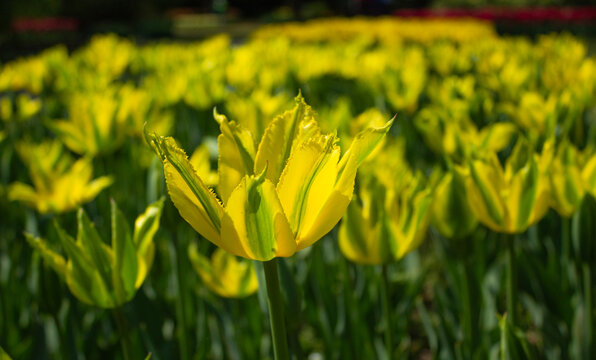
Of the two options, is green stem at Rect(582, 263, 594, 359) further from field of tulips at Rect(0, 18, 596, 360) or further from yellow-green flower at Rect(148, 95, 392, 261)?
yellow-green flower at Rect(148, 95, 392, 261)

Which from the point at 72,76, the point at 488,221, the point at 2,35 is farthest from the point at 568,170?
the point at 2,35

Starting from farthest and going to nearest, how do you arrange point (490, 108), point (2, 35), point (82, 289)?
point (2, 35) → point (490, 108) → point (82, 289)

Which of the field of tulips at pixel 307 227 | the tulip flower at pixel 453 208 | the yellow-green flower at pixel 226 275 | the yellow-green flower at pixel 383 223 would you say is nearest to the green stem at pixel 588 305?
the field of tulips at pixel 307 227

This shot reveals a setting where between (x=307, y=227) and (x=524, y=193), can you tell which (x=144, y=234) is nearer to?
(x=307, y=227)

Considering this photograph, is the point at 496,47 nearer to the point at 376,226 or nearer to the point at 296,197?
the point at 376,226

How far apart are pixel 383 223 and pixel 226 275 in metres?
0.48

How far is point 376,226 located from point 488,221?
0.21m

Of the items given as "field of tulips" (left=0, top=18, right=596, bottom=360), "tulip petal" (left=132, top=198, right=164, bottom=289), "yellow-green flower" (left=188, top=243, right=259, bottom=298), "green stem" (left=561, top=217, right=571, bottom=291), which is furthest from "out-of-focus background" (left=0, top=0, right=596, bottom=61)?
"tulip petal" (left=132, top=198, right=164, bottom=289)

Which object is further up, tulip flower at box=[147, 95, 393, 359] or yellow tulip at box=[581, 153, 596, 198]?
tulip flower at box=[147, 95, 393, 359]

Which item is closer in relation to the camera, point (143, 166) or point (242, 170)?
point (242, 170)

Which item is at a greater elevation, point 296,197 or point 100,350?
point 296,197

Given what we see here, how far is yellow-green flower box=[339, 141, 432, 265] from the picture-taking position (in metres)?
1.12

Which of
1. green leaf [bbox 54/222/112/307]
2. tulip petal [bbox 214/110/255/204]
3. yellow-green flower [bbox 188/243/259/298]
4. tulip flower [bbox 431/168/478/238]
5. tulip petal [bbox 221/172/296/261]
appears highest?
tulip petal [bbox 214/110/255/204]

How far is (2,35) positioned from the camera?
18.0 metres
